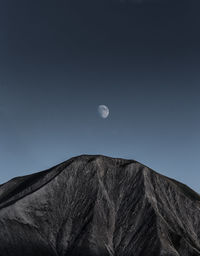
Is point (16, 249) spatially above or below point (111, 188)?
below

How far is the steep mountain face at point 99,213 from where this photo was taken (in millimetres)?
85562

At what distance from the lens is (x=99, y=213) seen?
302ft

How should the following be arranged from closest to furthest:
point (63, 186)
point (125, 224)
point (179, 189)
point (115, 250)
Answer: point (115, 250) < point (125, 224) < point (63, 186) < point (179, 189)

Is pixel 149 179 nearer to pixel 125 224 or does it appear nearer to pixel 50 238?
pixel 125 224

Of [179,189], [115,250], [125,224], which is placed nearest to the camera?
[115,250]

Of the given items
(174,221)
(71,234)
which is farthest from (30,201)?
(174,221)

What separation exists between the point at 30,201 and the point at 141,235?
2588cm

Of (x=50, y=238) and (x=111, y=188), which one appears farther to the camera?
(x=111, y=188)

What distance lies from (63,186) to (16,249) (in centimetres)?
1854

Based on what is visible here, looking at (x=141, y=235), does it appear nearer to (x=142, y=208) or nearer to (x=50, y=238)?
(x=142, y=208)

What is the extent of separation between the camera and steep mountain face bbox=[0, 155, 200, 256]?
281 ft

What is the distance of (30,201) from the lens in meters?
92.9

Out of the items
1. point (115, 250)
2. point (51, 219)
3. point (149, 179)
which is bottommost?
point (115, 250)

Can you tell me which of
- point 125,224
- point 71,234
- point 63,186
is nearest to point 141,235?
point 125,224
